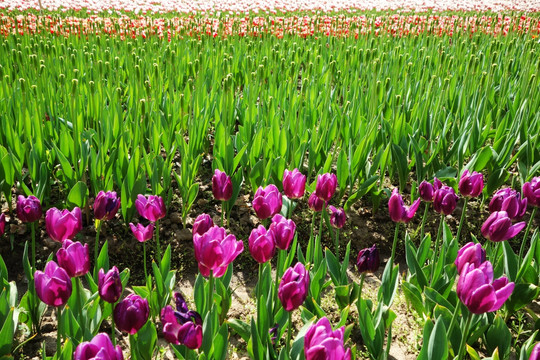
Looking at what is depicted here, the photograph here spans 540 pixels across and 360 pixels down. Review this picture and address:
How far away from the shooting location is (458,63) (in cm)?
466

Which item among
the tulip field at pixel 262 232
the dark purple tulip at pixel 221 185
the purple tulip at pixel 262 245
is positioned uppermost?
the purple tulip at pixel 262 245

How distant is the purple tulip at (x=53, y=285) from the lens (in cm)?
117

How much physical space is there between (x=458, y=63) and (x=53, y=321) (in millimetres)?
4183

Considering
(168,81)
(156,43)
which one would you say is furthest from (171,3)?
(168,81)

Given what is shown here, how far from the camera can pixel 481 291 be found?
1080mm

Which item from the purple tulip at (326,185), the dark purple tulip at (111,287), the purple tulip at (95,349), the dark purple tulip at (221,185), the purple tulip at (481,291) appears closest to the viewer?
the purple tulip at (95,349)

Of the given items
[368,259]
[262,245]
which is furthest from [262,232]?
[368,259]

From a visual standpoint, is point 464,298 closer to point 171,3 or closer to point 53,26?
point 53,26

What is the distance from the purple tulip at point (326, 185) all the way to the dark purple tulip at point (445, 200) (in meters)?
0.40

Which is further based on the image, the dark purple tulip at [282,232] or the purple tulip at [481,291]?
the dark purple tulip at [282,232]

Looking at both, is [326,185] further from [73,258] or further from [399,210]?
[73,258]

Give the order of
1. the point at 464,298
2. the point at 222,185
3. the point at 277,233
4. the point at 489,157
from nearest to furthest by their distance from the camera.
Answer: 1. the point at 464,298
2. the point at 277,233
3. the point at 222,185
4. the point at 489,157

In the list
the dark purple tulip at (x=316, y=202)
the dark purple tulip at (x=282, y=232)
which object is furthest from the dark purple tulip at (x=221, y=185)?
the dark purple tulip at (x=282, y=232)

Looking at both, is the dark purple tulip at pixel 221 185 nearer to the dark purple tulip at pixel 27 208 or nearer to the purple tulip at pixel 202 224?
the purple tulip at pixel 202 224
